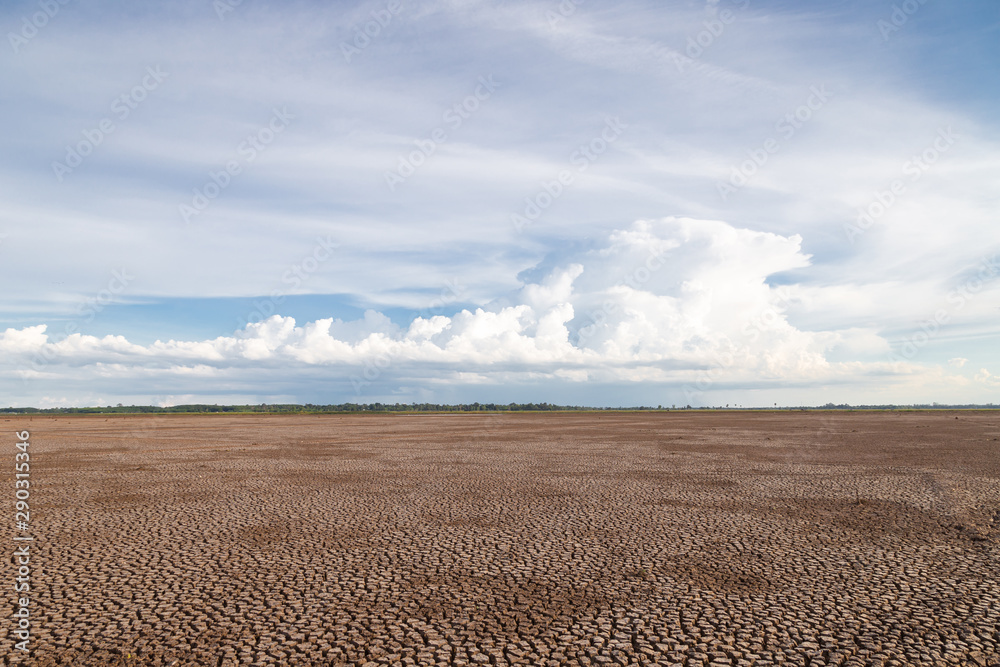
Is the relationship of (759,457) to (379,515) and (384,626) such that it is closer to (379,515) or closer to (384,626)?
(379,515)

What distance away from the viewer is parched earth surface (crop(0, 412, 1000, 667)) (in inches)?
254

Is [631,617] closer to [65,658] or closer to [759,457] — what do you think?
[65,658]

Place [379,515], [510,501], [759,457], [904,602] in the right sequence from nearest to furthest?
[904,602] < [379,515] < [510,501] < [759,457]

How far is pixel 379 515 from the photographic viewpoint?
13.2 meters

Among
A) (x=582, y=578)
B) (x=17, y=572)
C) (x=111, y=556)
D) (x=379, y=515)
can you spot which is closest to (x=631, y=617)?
(x=582, y=578)

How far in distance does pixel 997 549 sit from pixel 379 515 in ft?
40.5

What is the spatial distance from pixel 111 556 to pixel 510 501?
8704mm

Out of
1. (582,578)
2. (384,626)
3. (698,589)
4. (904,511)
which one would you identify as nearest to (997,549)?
(904,511)

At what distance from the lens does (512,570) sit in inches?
358

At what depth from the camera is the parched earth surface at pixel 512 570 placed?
6457mm

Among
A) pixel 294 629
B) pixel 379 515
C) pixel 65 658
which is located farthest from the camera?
pixel 379 515

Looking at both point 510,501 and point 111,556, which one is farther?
point 510,501
